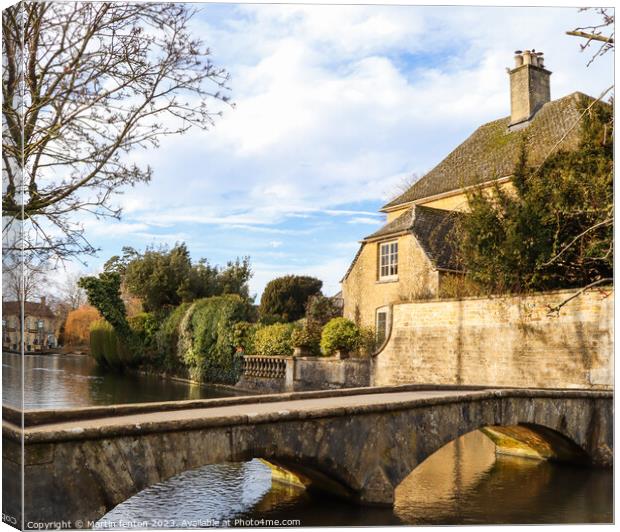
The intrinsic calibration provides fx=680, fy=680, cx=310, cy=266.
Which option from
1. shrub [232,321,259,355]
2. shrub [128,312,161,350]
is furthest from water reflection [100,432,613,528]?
shrub [232,321,259,355]

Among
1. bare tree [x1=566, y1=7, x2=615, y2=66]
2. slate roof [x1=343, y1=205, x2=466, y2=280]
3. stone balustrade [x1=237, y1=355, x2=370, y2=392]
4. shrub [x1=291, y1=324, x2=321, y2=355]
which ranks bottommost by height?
stone balustrade [x1=237, y1=355, x2=370, y2=392]

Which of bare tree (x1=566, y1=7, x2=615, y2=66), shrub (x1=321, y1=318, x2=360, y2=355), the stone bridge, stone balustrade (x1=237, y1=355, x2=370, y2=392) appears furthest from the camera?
shrub (x1=321, y1=318, x2=360, y2=355)

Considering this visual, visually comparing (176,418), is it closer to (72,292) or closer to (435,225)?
(72,292)

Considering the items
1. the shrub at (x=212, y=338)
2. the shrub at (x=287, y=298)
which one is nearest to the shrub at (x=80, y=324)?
the shrub at (x=212, y=338)

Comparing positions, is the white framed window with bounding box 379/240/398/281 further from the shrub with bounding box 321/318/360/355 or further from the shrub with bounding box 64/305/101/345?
the shrub with bounding box 64/305/101/345

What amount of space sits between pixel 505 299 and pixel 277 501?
7.35 meters

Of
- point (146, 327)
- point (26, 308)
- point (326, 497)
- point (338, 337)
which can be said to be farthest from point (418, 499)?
point (338, 337)

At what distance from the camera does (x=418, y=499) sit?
7.49 metres

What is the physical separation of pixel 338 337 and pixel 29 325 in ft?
36.4

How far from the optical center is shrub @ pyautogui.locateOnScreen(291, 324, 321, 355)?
16953 mm

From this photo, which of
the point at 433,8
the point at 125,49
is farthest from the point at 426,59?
the point at 125,49

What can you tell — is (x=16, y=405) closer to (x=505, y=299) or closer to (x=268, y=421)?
(x=268, y=421)

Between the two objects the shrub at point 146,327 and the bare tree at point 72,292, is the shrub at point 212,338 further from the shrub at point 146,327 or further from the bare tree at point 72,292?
the bare tree at point 72,292

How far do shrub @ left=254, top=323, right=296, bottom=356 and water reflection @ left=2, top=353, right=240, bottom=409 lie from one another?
6.62ft
